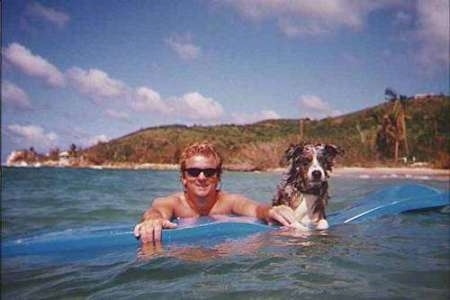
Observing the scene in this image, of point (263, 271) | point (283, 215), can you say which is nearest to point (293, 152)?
point (283, 215)

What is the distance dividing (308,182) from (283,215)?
0.41m

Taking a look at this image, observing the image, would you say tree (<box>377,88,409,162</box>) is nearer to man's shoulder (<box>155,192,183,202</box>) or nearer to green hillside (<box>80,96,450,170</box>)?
green hillside (<box>80,96,450,170</box>)

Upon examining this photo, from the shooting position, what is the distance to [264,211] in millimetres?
4949

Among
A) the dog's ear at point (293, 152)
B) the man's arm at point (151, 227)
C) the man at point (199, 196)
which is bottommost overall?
the man's arm at point (151, 227)

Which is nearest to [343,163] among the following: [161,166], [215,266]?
[161,166]

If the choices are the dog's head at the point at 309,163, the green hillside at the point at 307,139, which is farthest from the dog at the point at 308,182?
the green hillside at the point at 307,139

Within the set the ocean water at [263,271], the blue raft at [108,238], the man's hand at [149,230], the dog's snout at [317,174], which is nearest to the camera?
the ocean water at [263,271]

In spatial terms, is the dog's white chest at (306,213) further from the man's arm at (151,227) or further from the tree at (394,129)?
the tree at (394,129)

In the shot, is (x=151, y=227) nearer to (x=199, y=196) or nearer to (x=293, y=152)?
(x=199, y=196)

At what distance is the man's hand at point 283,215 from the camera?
15.0 ft

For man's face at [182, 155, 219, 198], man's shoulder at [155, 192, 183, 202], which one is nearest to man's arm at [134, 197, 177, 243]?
man's shoulder at [155, 192, 183, 202]

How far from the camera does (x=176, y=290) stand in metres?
2.66

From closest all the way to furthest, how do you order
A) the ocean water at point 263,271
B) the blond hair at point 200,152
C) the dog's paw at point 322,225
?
the ocean water at point 263,271 → the blond hair at point 200,152 → the dog's paw at point 322,225

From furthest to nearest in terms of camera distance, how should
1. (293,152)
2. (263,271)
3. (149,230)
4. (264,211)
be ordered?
1. (264,211)
2. (293,152)
3. (149,230)
4. (263,271)
